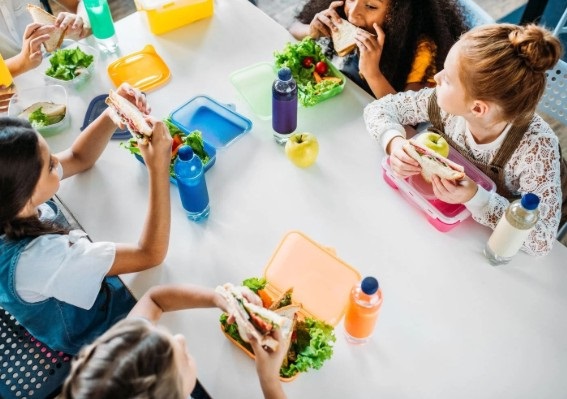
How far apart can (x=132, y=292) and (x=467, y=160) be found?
96 cm

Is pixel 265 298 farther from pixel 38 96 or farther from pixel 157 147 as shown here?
pixel 38 96

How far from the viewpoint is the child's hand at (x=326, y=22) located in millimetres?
1692

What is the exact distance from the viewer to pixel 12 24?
6.61ft

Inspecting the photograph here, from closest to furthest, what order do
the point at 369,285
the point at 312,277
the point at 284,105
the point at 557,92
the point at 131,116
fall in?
the point at 369,285
the point at 312,277
the point at 131,116
the point at 284,105
the point at 557,92

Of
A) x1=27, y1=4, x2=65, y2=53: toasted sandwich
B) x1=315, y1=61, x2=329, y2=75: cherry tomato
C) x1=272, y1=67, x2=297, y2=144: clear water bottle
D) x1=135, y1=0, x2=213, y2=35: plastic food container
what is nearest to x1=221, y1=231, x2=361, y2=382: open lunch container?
x1=272, y1=67, x2=297, y2=144: clear water bottle

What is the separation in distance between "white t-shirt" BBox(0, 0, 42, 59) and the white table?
1.63 feet

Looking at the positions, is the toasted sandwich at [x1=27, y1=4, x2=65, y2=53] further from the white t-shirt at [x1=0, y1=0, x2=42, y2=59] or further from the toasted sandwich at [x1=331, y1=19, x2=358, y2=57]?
the toasted sandwich at [x1=331, y1=19, x2=358, y2=57]

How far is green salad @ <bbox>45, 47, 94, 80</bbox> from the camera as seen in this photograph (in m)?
1.61

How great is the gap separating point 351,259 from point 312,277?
117 millimetres

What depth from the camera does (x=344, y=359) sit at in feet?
3.56

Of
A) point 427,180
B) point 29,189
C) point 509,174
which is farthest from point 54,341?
point 509,174

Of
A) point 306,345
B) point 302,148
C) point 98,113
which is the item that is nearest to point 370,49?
point 302,148

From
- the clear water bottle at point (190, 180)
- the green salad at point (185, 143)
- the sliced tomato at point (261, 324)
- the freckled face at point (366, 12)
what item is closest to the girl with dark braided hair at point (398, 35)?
the freckled face at point (366, 12)

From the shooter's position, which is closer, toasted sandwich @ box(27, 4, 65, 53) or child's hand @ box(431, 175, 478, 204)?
child's hand @ box(431, 175, 478, 204)
